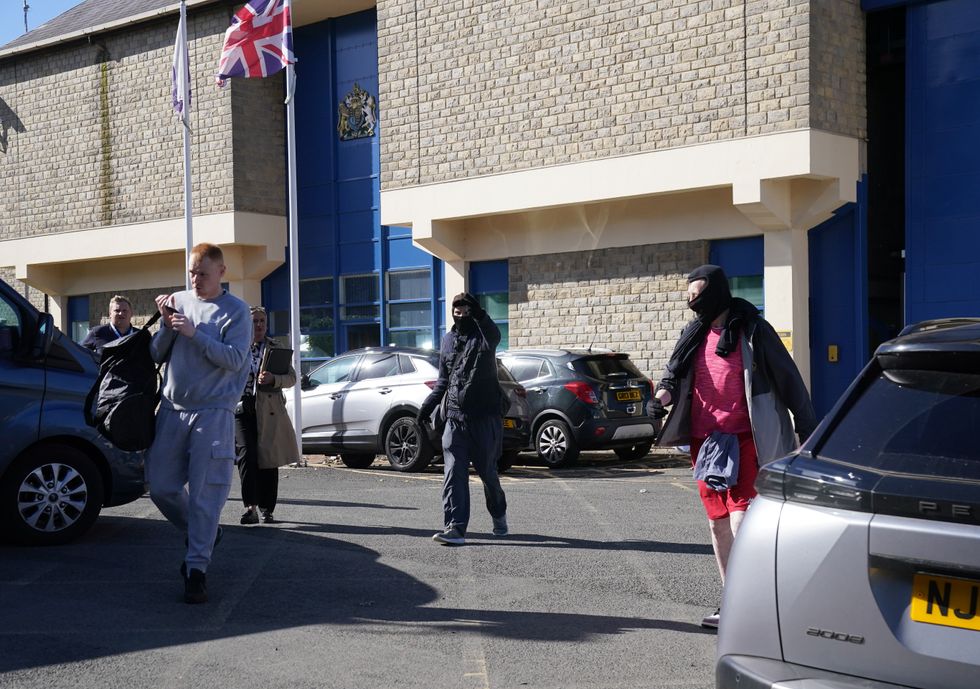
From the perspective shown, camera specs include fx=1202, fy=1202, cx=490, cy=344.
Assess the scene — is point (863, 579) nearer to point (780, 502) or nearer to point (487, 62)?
point (780, 502)

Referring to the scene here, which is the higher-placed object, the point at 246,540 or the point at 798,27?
the point at 798,27

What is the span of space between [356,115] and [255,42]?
754 cm

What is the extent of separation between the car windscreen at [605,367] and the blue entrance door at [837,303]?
4.40 meters

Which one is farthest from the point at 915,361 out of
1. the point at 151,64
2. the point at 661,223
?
the point at 151,64

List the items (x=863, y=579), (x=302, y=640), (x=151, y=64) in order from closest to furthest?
1. (x=863, y=579)
2. (x=302, y=640)
3. (x=151, y=64)

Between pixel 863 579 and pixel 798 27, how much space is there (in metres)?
16.4

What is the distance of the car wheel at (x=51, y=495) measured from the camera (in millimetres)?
8547

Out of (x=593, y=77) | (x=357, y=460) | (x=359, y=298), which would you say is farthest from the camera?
(x=359, y=298)

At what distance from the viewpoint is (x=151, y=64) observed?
27.6 metres

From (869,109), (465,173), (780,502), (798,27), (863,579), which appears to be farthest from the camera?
(465,173)

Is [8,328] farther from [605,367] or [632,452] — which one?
[632,452]

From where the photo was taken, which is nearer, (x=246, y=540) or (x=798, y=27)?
(x=246, y=540)

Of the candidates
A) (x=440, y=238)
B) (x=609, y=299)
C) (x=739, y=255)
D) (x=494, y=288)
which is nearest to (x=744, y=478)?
(x=739, y=255)

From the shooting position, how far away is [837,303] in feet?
64.6
